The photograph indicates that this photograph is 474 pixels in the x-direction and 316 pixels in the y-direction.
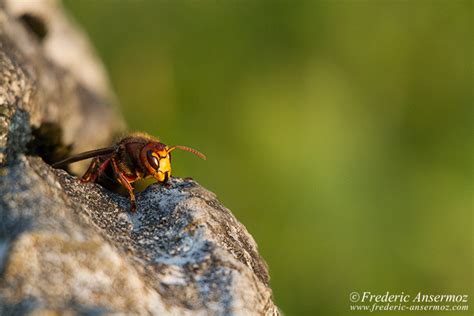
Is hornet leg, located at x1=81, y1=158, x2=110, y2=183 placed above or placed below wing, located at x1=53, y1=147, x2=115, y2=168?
below

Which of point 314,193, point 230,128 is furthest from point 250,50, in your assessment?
point 314,193

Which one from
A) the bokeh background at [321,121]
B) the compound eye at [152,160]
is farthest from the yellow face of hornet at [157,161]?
the bokeh background at [321,121]

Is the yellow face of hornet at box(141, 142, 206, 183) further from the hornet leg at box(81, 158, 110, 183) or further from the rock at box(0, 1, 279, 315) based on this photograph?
the hornet leg at box(81, 158, 110, 183)

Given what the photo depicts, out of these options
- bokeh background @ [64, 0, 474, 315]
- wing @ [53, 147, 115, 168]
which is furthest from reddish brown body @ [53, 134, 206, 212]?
bokeh background @ [64, 0, 474, 315]

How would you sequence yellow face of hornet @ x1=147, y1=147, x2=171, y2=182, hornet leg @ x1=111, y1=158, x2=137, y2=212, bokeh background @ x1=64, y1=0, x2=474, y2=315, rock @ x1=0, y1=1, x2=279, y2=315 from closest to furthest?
rock @ x1=0, y1=1, x2=279, y2=315 < hornet leg @ x1=111, y1=158, x2=137, y2=212 < yellow face of hornet @ x1=147, y1=147, x2=171, y2=182 < bokeh background @ x1=64, y1=0, x2=474, y2=315

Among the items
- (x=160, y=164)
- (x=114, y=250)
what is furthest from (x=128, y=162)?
(x=114, y=250)
